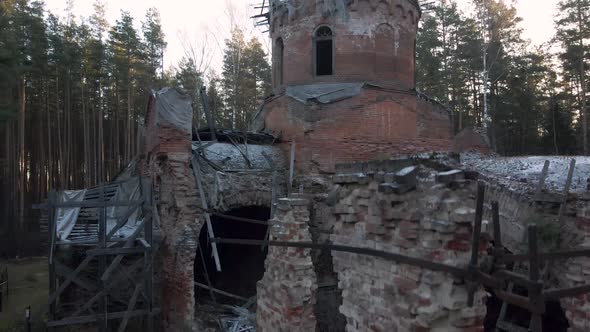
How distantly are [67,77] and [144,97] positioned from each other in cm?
483

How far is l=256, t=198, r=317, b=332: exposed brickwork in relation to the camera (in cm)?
600

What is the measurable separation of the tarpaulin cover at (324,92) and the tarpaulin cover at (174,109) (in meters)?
3.34

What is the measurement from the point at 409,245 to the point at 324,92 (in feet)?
33.3

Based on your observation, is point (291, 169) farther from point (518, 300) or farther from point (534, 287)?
point (534, 287)

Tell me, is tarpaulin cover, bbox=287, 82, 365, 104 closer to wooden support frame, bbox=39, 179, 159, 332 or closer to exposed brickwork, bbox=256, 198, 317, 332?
wooden support frame, bbox=39, 179, 159, 332

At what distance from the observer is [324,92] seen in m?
13.0

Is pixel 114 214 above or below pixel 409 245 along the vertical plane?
below

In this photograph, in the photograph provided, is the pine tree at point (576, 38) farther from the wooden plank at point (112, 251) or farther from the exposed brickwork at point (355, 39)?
the wooden plank at point (112, 251)

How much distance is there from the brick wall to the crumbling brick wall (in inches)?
316

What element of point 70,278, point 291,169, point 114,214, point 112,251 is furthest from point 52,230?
point 291,169

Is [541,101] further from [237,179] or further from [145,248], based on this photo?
[145,248]

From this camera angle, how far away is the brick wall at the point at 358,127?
11977 mm

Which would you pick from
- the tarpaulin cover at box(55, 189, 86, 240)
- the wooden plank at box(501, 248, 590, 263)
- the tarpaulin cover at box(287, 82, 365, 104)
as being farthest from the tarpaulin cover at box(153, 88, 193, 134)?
the wooden plank at box(501, 248, 590, 263)

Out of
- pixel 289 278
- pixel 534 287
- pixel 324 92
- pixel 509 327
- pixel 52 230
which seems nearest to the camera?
pixel 534 287
